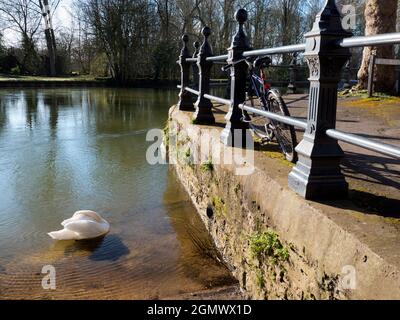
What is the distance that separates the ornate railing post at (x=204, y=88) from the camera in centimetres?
573

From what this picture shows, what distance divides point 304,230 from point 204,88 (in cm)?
376

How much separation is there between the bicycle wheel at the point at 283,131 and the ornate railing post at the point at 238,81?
373 mm

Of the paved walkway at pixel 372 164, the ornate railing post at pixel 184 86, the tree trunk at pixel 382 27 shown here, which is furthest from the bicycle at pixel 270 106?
the tree trunk at pixel 382 27

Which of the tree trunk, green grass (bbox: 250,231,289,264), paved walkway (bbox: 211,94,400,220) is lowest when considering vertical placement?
green grass (bbox: 250,231,289,264)

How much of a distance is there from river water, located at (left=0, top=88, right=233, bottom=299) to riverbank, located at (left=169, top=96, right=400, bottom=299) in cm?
49

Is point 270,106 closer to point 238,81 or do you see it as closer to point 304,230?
point 238,81

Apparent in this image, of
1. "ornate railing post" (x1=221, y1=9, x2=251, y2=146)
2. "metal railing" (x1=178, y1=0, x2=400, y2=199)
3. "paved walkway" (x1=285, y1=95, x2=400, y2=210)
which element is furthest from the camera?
"ornate railing post" (x1=221, y1=9, x2=251, y2=146)

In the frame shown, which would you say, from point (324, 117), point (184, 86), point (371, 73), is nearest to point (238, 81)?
point (324, 117)

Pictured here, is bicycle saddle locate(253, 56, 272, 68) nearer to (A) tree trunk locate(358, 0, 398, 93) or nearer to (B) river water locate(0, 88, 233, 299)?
(B) river water locate(0, 88, 233, 299)

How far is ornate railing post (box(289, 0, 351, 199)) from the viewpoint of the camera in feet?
8.05

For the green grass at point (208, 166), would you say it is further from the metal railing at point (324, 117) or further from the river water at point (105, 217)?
the metal railing at point (324, 117)

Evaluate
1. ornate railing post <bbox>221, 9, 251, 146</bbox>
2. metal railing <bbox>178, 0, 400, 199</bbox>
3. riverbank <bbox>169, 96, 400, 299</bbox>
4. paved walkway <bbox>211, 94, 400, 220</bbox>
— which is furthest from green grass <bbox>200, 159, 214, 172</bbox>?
metal railing <bbox>178, 0, 400, 199</bbox>
